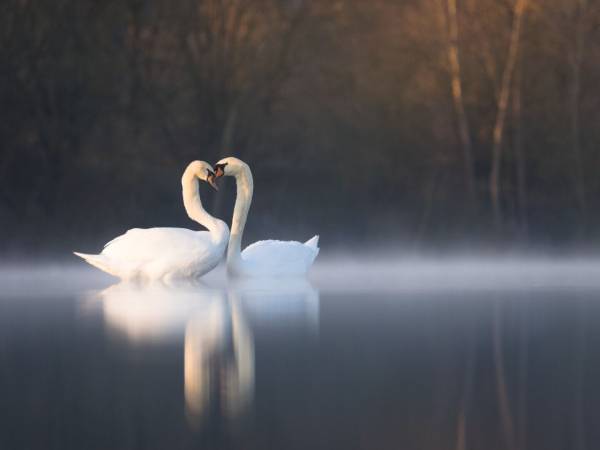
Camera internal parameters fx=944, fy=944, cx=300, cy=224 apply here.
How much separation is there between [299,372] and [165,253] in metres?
4.12

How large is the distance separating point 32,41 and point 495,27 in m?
5.91

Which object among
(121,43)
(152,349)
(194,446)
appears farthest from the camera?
(121,43)

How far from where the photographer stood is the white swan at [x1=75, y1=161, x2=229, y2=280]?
23.6ft

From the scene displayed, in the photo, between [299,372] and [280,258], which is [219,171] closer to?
[280,258]

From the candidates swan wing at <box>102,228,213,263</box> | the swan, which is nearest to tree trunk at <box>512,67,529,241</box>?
the swan

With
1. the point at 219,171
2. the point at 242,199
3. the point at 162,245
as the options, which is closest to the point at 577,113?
the point at 242,199

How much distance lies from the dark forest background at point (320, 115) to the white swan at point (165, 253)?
10.6 feet

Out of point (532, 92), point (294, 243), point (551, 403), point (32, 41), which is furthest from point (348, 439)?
point (532, 92)

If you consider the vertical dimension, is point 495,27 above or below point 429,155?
above

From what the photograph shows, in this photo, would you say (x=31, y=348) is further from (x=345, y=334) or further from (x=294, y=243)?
(x=294, y=243)

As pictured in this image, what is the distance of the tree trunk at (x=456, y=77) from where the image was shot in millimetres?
12359

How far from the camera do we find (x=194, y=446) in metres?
2.25

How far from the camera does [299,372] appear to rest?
3229 millimetres

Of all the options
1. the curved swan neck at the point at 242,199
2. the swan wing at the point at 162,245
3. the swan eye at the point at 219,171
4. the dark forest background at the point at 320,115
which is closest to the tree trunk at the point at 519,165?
the dark forest background at the point at 320,115
